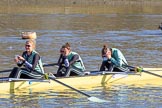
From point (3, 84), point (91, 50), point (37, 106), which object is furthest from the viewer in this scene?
point (91, 50)

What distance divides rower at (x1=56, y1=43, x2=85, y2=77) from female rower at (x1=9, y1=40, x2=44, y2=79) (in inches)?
51.7

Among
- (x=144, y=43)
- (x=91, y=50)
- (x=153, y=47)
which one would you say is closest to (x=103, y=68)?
(x=91, y=50)

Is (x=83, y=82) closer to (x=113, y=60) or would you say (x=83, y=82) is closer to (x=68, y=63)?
(x=68, y=63)

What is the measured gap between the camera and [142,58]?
30375 mm

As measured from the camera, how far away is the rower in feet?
67.4

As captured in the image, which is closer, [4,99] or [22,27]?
[4,99]

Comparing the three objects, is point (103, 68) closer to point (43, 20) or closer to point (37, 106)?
point (37, 106)

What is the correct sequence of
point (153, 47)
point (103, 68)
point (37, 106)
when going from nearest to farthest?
point (37, 106) < point (103, 68) < point (153, 47)

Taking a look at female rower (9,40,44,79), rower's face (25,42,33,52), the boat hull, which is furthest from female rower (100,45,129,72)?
rower's face (25,42,33,52)

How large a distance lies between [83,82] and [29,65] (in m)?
2.49

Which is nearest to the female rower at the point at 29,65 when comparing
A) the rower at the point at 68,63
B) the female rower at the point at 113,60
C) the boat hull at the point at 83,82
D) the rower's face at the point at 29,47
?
the rower's face at the point at 29,47

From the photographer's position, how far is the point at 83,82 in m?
20.8

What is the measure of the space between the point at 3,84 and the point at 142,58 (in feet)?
42.2

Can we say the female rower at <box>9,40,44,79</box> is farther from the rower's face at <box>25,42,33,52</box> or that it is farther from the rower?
the rower
